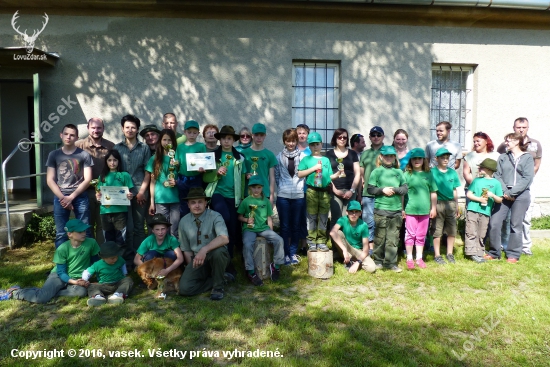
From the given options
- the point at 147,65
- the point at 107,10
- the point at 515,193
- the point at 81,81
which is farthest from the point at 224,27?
the point at 515,193

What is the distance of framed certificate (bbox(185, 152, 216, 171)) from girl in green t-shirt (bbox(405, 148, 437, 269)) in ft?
9.06

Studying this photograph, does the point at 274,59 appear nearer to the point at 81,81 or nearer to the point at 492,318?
the point at 81,81

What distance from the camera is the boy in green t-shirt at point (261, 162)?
5796 mm

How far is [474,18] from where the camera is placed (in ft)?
27.4

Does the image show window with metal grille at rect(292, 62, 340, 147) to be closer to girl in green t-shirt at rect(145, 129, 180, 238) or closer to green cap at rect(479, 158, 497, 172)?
green cap at rect(479, 158, 497, 172)

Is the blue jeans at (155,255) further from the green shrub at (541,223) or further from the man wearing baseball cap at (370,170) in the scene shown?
the green shrub at (541,223)

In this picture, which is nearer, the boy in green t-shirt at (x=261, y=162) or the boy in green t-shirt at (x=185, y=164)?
the boy in green t-shirt at (x=185, y=164)

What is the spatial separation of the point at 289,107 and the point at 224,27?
1.99m

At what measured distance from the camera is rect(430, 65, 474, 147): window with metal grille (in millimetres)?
8773

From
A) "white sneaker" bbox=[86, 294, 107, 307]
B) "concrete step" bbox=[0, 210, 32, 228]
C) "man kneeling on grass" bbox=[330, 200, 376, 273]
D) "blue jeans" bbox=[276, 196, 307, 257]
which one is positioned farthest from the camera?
"concrete step" bbox=[0, 210, 32, 228]

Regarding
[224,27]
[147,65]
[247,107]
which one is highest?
[224,27]

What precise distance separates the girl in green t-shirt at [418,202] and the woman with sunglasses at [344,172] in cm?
77

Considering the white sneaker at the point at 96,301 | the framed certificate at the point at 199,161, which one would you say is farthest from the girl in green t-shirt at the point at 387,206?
the white sneaker at the point at 96,301

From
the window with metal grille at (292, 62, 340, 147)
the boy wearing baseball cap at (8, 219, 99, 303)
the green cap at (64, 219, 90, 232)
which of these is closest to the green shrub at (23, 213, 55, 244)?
the boy wearing baseball cap at (8, 219, 99, 303)
